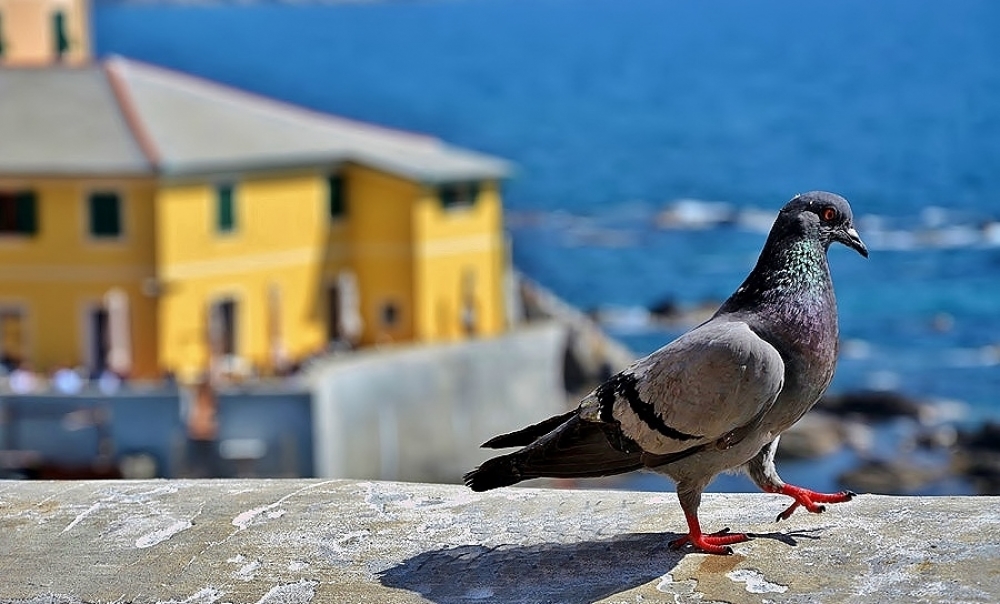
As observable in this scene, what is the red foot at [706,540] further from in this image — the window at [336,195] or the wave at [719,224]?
the wave at [719,224]

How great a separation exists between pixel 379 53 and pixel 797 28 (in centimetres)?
4839

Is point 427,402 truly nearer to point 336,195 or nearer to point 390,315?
point 390,315

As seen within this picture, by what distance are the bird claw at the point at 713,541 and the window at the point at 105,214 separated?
33.1m

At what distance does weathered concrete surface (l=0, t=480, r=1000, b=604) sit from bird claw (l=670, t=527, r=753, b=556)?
36 millimetres

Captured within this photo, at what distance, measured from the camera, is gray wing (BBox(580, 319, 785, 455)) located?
6324mm

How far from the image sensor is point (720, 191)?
87.3m

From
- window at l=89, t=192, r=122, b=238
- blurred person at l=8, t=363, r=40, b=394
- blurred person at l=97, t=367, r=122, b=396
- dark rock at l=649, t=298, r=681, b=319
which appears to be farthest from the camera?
dark rock at l=649, t=298, r=681, b=319

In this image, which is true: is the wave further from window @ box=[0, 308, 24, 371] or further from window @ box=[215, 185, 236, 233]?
window @ box=[0, 308, 24, 371]

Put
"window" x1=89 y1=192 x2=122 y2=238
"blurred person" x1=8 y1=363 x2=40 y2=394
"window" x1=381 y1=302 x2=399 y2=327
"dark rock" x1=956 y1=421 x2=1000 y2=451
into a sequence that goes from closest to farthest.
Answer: "blurred person" x1=8 y1=363 x2=40 y2=394, "window" x1=89 y1=192 x2=122 y2=238, "window" x1=381 y1=302 x2=399 y2=327, "dark rock" x1=956 y1=421 x2=1000 y2=451

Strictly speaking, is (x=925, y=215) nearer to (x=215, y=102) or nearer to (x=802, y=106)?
(x=215, y=102)

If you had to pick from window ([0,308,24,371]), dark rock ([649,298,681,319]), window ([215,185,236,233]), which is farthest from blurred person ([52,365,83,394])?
dark rock ([649,298,681,319])

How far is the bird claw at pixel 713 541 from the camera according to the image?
21.3 feet

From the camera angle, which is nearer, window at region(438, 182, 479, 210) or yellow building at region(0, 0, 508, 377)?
yellow building at region(0, 0, 508, 377)

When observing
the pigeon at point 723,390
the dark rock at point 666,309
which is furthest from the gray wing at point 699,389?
the dark rock at point 666,309
